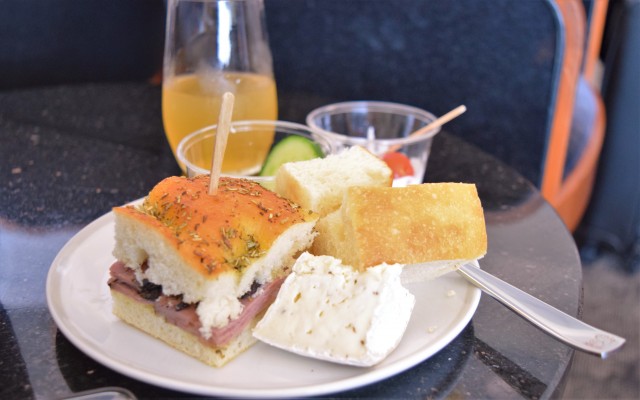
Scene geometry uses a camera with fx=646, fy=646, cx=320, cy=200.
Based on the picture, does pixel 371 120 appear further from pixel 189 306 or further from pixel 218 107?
pixel 189 306

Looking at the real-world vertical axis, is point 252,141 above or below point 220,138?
below

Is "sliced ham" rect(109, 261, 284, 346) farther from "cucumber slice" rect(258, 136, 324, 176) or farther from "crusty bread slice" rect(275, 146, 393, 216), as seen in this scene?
"cucumber slice" rect(258, 136, 324, 176)

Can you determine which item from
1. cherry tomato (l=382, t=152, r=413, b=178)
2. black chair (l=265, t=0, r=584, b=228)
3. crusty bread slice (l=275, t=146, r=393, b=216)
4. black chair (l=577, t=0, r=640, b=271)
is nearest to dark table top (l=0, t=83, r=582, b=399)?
cherry tomato (l=382, t=152, r=413, b=178)

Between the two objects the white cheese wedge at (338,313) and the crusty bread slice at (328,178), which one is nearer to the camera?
the white cheese wedge at (338,313)

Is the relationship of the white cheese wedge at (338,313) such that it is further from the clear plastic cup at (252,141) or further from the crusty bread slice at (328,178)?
the clear plastic cup at (252,141)

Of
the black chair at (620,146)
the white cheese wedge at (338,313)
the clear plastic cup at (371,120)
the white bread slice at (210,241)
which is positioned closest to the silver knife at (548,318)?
the white cheese wedge at (338,313)

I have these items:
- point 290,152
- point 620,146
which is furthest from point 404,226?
point 620,146

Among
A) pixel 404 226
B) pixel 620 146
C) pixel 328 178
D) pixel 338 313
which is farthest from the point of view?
pixel 620 146
